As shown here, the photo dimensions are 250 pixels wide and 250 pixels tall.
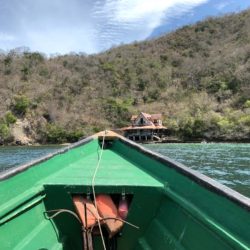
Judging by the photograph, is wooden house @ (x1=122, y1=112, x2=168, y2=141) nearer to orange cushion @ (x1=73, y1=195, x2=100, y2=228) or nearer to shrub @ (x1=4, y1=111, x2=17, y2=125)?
shrub @ (x1=4, y1=111, x2=17, y2=125)

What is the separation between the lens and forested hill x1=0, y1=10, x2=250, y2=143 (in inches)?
2670

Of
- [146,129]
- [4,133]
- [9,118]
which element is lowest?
[4,133]

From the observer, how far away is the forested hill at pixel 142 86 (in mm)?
67812

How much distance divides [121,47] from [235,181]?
358ft

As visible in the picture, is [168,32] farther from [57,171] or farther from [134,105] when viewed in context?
[57,171]

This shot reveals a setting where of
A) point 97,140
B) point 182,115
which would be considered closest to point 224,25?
point 182,115

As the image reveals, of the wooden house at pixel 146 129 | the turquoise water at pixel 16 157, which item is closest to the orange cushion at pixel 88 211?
the turquoise water at pixel 16 157

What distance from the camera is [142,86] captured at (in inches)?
3632

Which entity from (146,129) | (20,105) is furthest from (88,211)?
(20,105)

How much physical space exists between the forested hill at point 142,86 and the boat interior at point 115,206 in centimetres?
5244

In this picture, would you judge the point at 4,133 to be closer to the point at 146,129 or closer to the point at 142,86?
the point at 146,129

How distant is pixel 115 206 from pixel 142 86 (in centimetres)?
8883

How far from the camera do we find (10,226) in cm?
328

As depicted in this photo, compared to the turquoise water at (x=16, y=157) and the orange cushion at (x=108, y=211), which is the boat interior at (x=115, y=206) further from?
the turquoise water at (x=16, y=157)
